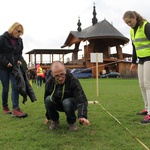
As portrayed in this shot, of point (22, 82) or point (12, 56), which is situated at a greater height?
point (12, 56)

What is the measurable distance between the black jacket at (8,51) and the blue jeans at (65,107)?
66.1 inches

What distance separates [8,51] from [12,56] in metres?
0.12

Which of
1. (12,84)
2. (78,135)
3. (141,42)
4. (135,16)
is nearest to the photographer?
(78,135)

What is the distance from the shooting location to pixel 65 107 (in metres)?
3.56

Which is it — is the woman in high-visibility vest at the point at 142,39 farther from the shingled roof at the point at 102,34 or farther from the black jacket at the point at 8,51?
the shingled roof at the point at 102,34

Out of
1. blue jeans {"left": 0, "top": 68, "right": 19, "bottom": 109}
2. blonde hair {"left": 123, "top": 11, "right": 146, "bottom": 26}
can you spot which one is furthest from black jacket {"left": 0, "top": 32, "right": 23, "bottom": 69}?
blonde hair {"left": 123, "top": 11, "right": 146, "bottom": 26}

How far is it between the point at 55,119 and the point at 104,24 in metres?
40.7

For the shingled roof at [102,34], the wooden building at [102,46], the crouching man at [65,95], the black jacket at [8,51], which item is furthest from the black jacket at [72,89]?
the shingled roof at [102,34]

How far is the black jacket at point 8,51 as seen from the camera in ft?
16.2

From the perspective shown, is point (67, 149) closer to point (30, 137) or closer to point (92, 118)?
point (30, 137)

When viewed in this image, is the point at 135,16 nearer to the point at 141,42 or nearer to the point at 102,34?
the point at 141,42

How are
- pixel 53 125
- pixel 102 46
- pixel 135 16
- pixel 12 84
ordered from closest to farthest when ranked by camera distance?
pixel 53 125
pixel 135 16
pixel 12 84
pixel 102 46

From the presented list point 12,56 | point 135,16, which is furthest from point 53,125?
point 135,16

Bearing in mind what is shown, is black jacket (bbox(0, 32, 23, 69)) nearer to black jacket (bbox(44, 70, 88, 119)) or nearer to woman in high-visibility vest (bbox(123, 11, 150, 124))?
black jacket (bbox(44, 70, 88, 119))
